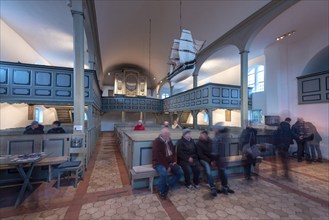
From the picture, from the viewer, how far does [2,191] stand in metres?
3.27

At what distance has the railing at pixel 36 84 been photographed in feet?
16.6

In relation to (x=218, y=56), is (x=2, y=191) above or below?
below

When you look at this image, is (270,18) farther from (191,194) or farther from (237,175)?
(191,194)

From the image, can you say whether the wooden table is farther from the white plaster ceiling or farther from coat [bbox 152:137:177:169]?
the white plaster ceiling

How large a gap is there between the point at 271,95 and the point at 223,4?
16.5ft

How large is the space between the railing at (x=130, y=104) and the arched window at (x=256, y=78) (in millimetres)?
7947

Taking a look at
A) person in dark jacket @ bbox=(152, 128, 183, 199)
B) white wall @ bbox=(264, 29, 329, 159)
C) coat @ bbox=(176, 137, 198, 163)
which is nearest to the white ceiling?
white wall @ bbox=(264, 29, 329, 159)

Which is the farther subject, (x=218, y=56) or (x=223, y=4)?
(x=218, y=56)

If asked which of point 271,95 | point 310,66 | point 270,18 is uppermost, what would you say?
point 270,18

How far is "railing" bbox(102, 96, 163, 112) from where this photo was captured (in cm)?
1400

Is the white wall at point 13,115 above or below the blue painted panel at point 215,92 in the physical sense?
below

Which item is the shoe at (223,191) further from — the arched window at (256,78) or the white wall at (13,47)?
the arched window at (256,78)

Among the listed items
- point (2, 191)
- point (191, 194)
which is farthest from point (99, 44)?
point (191, 194)

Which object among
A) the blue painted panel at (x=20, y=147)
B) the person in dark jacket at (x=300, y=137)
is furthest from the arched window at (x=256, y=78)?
the blue painted panel at (x=20, y=147)
